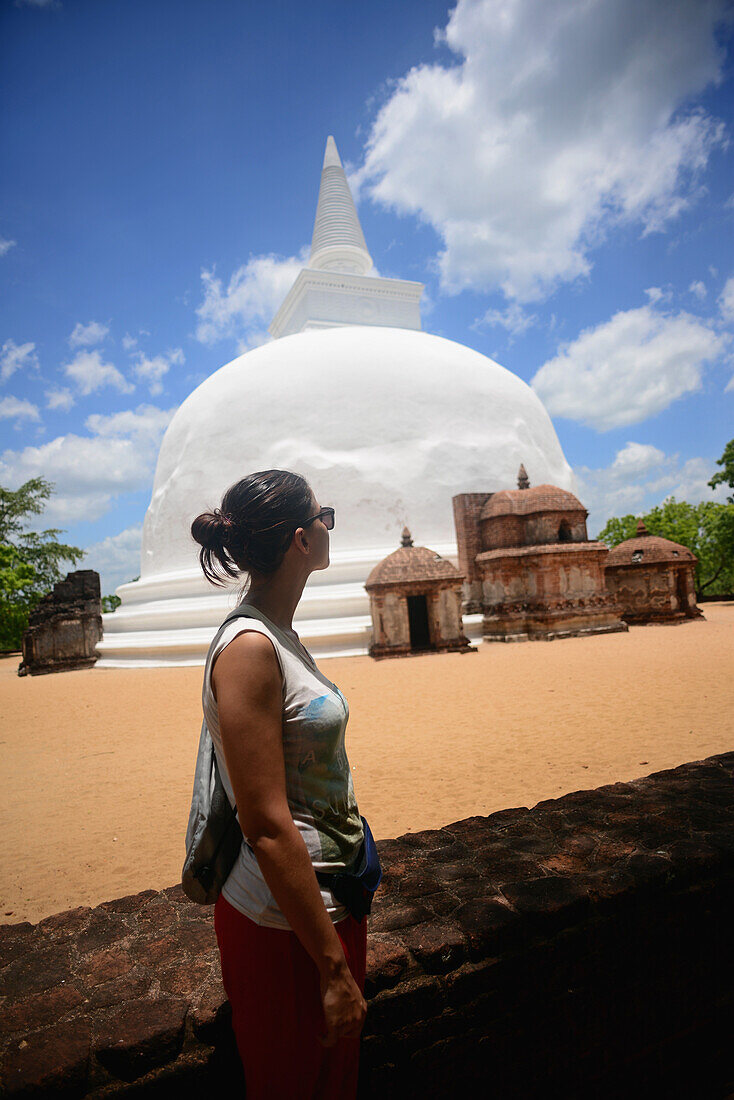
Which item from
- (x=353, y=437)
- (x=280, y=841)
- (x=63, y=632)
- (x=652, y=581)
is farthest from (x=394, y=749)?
(x=63, y=632)

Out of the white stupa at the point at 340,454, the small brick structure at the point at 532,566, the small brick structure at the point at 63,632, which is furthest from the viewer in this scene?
the small brick structure at the point at 63,632

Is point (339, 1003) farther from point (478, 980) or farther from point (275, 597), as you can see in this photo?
point (478, 980)

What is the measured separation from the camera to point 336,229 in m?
23.8

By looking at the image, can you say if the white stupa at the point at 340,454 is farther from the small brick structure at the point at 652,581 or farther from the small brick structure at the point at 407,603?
the small brick structure at the point at 652,581

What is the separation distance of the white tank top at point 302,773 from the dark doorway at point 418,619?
12702 mm

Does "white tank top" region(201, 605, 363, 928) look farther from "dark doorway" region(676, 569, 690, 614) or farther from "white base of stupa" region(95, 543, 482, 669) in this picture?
"dark doorway" region(676, 569, 690, 614)

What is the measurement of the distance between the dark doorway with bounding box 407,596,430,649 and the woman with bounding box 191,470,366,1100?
41.6 ft

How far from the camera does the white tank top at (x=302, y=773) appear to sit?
117 centimetres

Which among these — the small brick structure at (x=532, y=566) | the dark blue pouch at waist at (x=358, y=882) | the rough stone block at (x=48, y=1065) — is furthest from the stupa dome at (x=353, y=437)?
the dark blue pouch at waist at (x=358, y=882)

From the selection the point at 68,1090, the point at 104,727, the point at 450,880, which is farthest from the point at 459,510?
the point at 68,1090

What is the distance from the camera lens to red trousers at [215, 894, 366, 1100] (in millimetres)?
1132

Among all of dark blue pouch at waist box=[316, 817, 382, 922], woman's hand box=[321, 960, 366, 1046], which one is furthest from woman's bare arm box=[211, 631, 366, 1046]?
dark blue pouch at waist box=[316, 817, 382, 922]

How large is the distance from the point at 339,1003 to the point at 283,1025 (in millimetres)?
134

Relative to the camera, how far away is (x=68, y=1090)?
1.34 meters
